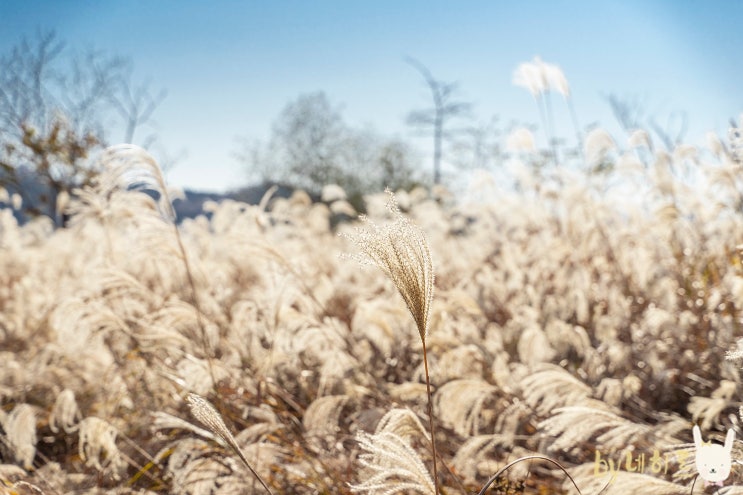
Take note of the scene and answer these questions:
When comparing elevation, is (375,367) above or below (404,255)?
below

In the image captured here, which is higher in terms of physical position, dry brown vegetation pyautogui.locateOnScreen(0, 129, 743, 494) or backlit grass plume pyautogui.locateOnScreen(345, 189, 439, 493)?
backlit grass plume pyautogui.locateOnScreen(345, 189, 439, 493)

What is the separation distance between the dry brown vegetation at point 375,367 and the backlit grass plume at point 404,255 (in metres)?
0.07

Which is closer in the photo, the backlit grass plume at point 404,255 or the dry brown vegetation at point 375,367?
the backlit grass plume at point 404,255

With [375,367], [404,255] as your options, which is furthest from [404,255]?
[375,367]

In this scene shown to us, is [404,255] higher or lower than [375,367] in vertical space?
higher

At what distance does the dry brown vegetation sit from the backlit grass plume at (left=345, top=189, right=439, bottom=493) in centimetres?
7

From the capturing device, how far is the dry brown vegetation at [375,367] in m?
2.09

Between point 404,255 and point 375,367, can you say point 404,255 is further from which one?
point 375,367

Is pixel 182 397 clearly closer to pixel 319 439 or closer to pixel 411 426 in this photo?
pixel 319 439

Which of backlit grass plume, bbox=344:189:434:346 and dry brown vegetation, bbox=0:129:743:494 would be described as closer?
backlit grass plume, bbox=344:189:434:346

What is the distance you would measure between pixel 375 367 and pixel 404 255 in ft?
8.34

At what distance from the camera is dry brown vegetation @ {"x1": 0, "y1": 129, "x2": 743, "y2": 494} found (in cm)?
209

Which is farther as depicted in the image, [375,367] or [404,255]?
[375,367]

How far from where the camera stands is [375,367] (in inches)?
140
